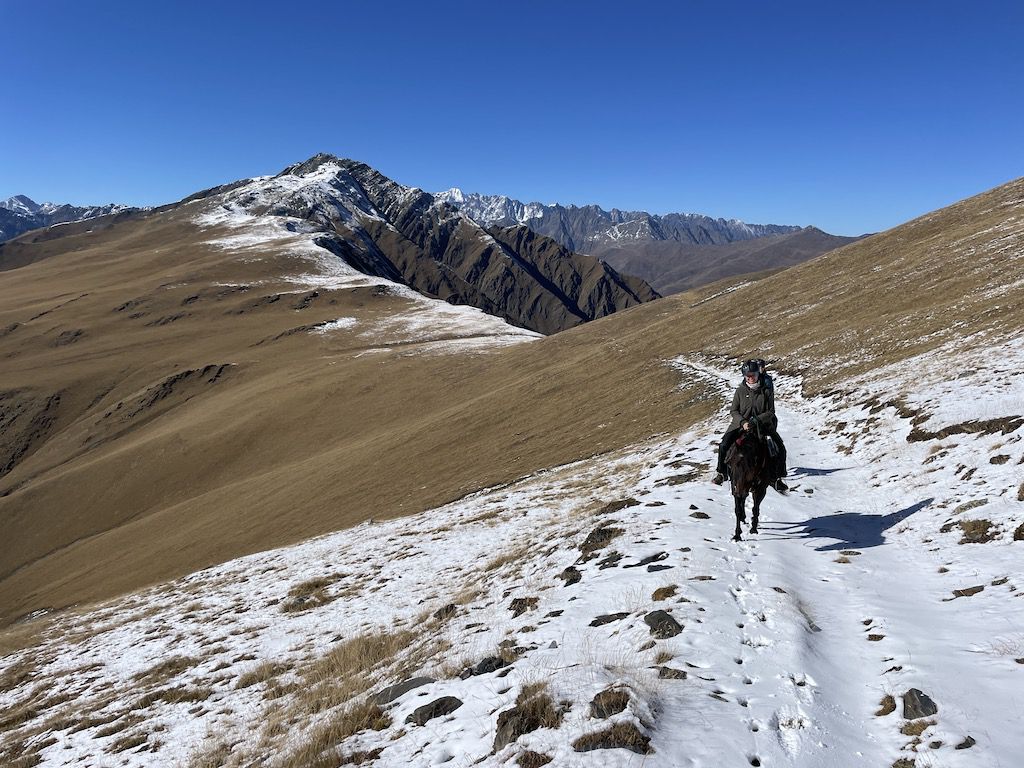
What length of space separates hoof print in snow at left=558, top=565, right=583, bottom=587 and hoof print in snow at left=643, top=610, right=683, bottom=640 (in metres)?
2.86

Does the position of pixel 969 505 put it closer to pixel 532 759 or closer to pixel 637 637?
pixel 637 637

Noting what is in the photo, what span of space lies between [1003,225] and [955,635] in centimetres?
5689

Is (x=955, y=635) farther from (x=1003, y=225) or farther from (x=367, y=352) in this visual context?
(x=367, y=352)

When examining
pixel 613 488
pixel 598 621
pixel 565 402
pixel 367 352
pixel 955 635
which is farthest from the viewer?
pixel 367 352

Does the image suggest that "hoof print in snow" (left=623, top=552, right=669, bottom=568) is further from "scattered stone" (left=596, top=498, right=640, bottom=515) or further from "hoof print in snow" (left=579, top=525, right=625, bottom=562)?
"scattered stone" (left=596, top=498, right=640, bottom=515)

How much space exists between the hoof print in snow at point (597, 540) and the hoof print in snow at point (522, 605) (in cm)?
199

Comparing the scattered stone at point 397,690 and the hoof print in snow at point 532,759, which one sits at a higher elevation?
the hoof print in snow at point 532,759

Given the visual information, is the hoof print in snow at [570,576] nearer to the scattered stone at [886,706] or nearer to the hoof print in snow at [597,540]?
the hoof print in snow at [597,540]

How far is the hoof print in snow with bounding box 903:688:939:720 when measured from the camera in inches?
246

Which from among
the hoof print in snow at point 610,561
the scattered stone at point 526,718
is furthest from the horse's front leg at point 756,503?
the scattered stone at point 526,718

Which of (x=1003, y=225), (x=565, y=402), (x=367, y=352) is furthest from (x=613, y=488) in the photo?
(x=367, y=352)

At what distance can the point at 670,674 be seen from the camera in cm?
722

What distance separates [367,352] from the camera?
93.2 meters

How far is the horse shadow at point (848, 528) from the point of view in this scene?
1262cm
